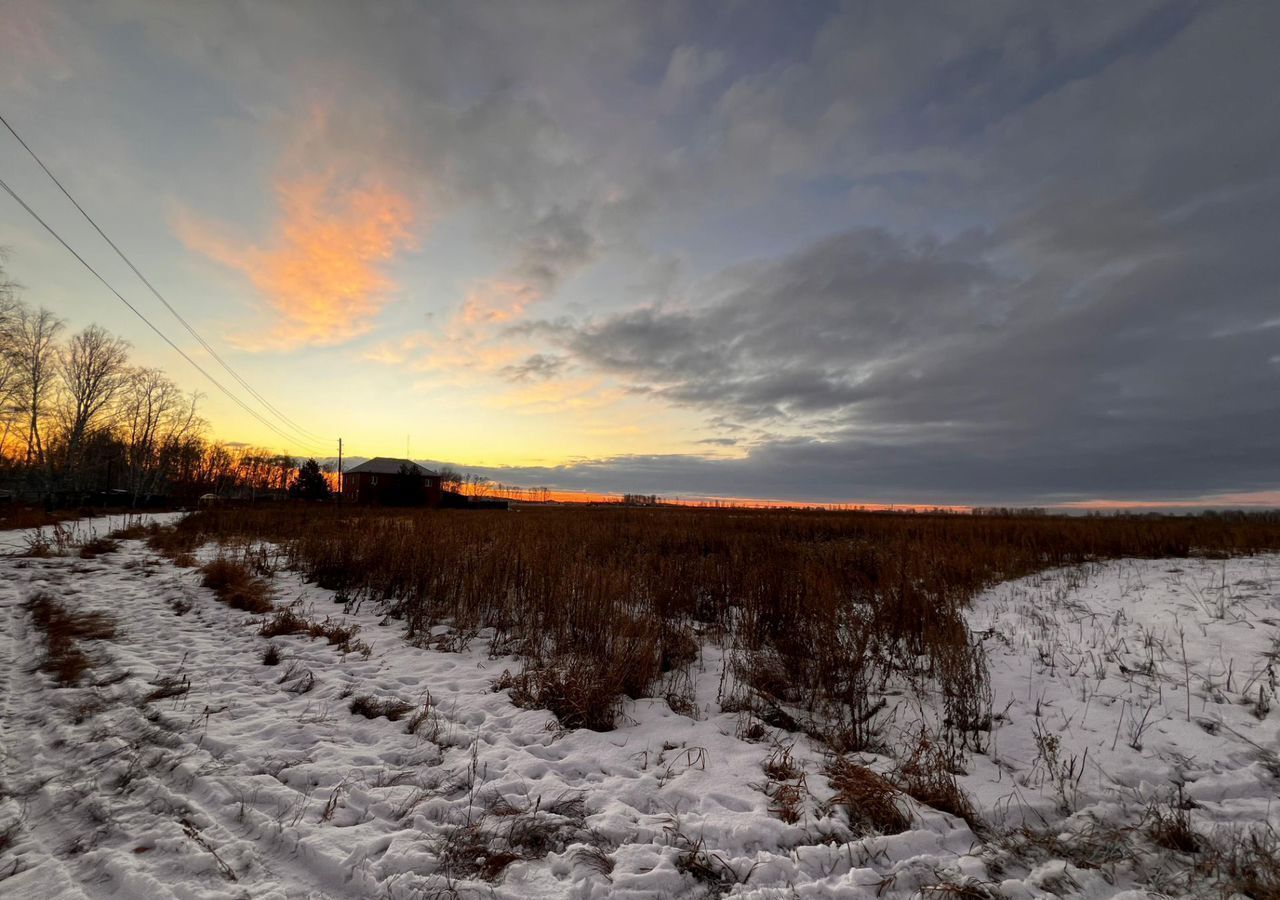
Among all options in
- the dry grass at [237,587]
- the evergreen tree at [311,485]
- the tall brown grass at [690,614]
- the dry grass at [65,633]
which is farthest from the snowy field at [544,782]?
the evergreen tree at [311,485]

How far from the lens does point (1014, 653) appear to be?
6.45m

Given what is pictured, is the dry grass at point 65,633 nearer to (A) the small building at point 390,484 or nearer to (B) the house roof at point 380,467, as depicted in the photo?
(A) the small building at point 390,484

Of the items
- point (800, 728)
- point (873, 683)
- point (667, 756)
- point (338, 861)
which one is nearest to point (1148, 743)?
point (873, 683)

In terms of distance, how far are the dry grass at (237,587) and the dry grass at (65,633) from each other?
147 centimetres

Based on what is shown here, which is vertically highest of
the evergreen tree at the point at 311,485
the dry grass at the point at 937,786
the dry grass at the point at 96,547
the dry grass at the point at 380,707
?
the evergreen tree at the point at 311,485

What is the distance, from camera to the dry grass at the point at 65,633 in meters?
5.12

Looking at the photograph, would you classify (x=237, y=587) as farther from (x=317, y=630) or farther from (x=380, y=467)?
(x=380, y=467)

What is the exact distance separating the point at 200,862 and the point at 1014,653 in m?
8.18

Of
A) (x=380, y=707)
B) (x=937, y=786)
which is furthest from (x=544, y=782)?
(x=937, y=786)

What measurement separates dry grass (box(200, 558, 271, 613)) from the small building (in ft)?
149

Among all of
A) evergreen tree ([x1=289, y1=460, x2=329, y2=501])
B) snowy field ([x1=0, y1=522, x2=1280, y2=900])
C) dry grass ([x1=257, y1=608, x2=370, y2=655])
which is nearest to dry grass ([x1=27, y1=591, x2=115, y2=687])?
snowy field ([x1=0, y1=522, x2=1280, y2=900])

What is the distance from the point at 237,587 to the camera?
8.93m

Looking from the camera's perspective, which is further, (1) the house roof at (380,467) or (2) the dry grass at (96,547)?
(1) the house roof at (380,467)

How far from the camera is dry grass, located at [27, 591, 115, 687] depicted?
512 centimetres
